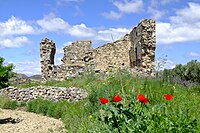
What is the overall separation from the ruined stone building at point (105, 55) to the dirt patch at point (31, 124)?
11.1 meters

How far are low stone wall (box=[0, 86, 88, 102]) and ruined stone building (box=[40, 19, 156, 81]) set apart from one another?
7.31m

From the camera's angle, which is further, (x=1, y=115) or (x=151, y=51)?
(x=151, y=51)

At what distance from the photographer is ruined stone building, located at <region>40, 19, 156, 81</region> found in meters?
23.3

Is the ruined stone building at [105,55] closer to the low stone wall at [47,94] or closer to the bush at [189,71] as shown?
the bush at [189,71]

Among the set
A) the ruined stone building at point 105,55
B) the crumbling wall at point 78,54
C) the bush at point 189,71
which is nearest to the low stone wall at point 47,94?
the ruined stone building at point 105,55

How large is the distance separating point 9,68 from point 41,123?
167 centimetres

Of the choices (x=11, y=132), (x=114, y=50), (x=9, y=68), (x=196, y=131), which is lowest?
(x=11, y=132)

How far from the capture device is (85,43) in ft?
88.9

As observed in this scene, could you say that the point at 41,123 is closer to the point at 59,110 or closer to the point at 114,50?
the point at 59,110

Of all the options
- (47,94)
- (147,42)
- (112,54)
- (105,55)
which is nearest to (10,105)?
(47,94)

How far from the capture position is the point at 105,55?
27750 mm

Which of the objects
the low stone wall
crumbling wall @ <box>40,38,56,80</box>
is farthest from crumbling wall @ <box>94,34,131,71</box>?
the low stone wall

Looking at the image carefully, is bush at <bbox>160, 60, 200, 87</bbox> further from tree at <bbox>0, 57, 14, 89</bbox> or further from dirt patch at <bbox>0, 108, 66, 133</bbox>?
tree at <bbox>0, 57, 14, 89</bbox>

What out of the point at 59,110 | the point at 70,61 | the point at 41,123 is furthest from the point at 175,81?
the point at 70,61
